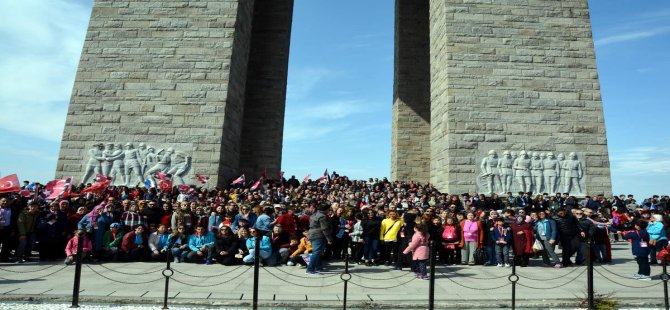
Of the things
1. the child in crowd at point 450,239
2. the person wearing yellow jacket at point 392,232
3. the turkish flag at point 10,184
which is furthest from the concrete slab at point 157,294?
the turkish flag at point 10,184

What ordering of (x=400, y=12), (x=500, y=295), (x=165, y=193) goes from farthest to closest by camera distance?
(x=400, y=12)
(x=165, y=193)
(x=500, y=295)

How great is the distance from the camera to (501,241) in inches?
358

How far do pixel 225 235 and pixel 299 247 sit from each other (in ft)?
5.44

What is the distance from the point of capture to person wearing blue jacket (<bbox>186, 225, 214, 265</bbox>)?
9.01 m

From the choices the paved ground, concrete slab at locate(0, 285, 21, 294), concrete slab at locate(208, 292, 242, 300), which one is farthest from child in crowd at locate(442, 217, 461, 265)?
concrete slab at locate(0, 285, 21, 294)

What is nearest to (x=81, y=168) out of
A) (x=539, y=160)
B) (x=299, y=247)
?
(x=299, y=247)

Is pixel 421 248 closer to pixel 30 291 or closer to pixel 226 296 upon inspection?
pixel 226 296

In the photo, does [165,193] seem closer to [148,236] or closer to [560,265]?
[148,236]

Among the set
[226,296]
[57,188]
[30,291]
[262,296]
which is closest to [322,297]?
[262,296]

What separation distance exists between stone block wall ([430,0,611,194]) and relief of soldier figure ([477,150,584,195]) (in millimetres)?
273

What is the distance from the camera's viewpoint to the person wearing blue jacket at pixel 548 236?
30.2 ft

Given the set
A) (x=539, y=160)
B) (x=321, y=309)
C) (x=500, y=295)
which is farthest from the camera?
(x=539, y=160)

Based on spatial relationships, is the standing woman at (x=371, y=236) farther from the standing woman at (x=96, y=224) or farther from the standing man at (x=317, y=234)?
the standing woman at (x=96, y=224)

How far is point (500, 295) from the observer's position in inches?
250
